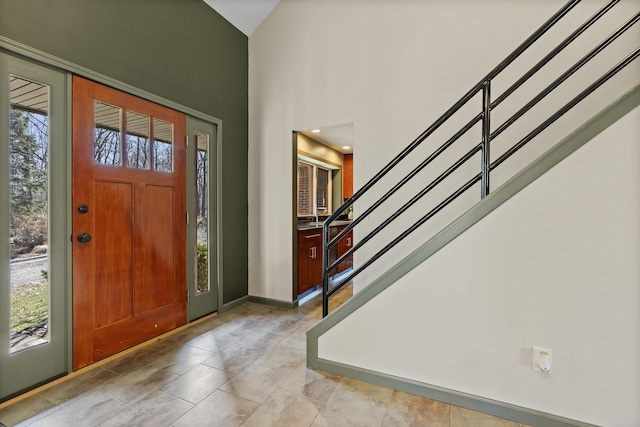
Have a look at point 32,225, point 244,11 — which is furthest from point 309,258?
point 244,11

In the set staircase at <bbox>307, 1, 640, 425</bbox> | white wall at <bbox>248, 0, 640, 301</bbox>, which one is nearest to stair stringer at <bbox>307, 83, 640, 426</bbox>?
staircase at <bbox>307, 1, 640, 425</bbox>

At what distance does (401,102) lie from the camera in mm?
2787

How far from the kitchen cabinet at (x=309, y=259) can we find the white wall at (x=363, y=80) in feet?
0.89

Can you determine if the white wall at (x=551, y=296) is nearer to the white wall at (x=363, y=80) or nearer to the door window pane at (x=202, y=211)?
the white wall at (x=363, y=80)

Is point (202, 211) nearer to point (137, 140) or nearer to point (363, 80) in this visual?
point (137, 140)

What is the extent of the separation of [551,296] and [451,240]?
53 centimetres

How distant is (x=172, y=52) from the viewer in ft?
9.04

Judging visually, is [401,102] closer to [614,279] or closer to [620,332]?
[614,279]

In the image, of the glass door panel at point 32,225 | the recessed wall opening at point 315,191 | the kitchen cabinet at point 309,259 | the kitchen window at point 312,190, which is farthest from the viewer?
the kitchen window at point 312,190

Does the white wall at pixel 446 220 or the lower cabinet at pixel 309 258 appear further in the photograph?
the lower cabinet at pixel 309 258

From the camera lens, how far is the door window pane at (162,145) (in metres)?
2.62

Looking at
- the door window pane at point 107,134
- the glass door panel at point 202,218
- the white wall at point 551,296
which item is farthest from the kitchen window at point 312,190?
the white wall at point 551,296

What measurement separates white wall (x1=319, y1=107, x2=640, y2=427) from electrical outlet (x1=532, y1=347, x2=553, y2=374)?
25mm

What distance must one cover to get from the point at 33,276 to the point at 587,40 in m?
4.38
